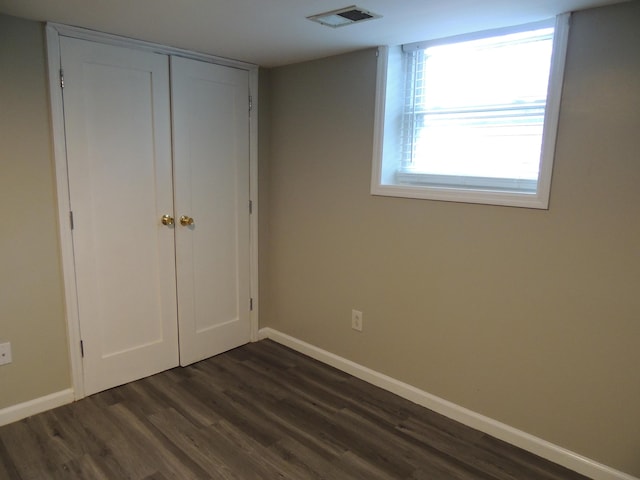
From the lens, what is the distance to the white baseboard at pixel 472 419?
2.04 metres

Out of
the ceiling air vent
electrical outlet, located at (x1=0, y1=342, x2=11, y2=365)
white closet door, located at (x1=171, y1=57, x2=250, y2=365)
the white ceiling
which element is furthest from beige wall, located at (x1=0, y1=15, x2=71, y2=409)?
the ceiling air vent

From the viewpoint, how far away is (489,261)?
2268 millimetres

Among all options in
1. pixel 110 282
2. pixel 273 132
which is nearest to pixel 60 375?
pixel 110 282

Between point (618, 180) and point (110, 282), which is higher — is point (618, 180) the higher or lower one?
the higher one

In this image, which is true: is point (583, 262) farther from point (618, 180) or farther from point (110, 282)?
point (110, 282)

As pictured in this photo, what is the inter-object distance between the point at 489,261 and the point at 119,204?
2.08m

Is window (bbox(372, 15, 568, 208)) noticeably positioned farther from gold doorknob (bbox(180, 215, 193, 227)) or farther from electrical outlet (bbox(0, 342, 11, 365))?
electrical outlet (bbox(0, 342, 11, 365))

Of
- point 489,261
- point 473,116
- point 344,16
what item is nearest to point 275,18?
point 344,16

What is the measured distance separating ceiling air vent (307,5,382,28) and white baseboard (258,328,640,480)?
6.65 ft

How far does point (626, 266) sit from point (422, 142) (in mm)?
1222

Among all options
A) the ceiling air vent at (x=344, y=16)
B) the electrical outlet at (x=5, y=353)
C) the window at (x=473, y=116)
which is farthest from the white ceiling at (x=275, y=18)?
the electrical outlet at (x=5, y=353)

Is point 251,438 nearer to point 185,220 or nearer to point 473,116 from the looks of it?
point 185,220

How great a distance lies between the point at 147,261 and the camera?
9.05 feet

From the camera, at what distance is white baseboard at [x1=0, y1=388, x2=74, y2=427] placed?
7.61 ft
